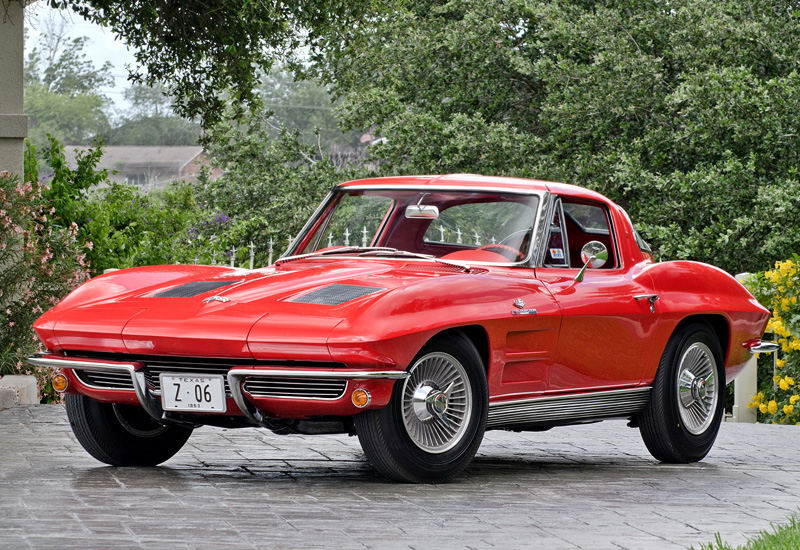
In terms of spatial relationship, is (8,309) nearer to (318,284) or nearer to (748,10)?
(318,284)

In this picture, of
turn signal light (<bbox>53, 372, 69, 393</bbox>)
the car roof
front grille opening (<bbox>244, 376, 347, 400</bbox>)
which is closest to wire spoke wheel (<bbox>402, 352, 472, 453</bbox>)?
front grille opening (<bbox>244, 376, 347, 400</bbox>)

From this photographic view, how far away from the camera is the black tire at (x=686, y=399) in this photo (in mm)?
7664

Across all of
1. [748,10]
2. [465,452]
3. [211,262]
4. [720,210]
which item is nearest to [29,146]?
[211,262]

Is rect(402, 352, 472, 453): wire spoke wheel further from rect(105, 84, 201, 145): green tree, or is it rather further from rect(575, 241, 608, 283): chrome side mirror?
rect(105, 84, 201, 145): green tree

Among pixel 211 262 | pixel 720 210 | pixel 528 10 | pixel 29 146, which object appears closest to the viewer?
pixel 29 146

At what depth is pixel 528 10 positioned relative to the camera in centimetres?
2038

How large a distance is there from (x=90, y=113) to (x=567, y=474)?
332 ft

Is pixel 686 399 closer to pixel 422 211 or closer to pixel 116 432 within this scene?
pixel 422 211

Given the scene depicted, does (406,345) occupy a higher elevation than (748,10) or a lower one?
lower

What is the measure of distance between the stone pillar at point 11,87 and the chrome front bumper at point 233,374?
5.28 metres

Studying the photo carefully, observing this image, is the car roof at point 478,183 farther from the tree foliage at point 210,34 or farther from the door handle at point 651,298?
the tree foliage at point 210,34

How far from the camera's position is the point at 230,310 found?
6.00m

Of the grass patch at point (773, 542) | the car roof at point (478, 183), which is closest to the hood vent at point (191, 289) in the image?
the car roof at point (478, 183)

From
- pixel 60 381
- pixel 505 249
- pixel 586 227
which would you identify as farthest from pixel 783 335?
pixel 60 381
